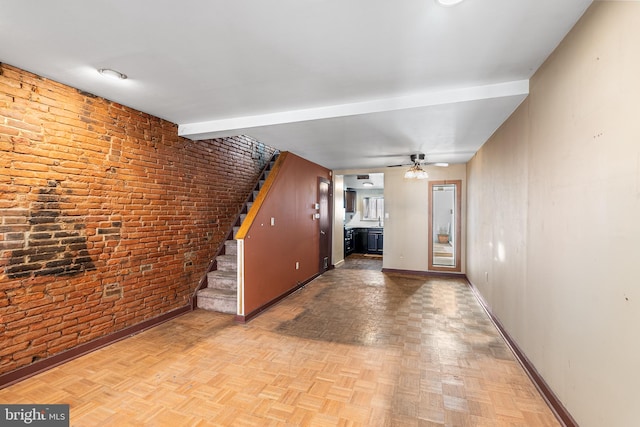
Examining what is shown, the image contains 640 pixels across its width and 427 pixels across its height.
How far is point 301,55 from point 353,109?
101 cm

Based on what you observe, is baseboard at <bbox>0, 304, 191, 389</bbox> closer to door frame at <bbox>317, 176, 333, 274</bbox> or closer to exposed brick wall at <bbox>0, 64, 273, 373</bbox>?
exposed brick wall at <bbox>0, 64, 273, 373</bbox>

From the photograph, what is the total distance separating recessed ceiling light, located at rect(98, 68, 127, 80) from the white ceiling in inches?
2.4

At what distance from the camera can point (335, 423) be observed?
1.88 m

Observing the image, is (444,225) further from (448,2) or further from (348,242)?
(448,2)

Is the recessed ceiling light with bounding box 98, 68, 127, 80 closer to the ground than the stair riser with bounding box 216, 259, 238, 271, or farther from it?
farther from it

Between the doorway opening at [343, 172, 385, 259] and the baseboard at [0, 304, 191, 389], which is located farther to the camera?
the doorway opening at [343, 172, 385, 259]

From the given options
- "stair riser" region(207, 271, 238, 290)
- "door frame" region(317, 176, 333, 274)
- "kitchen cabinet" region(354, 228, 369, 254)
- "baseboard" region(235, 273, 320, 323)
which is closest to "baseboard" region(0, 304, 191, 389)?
"stair riser" region(207, 271, 238, 290)

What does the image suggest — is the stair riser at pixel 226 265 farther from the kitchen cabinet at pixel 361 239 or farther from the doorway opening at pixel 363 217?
the kitchen cabinet at pixel 361 239

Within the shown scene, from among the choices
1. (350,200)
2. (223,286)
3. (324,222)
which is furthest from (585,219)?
(350,200)

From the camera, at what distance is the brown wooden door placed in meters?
6.24

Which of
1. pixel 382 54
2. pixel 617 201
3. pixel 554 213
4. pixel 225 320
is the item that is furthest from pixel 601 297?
pixel 225 320

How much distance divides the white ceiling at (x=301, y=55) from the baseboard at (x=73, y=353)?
2.38 metres

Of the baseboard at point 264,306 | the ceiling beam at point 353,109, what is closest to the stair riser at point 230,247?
the baseboard at point 264,306

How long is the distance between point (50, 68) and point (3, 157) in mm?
778
